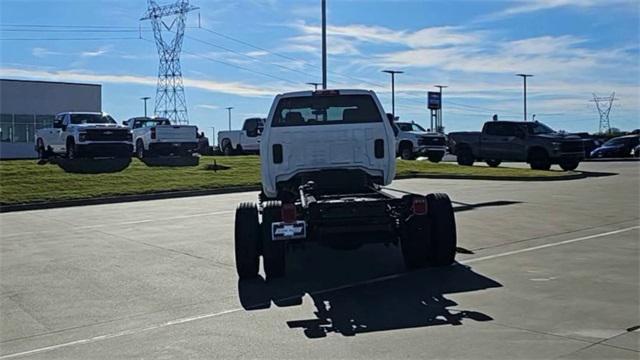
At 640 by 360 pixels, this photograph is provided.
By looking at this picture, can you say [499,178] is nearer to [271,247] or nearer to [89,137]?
[89,137]

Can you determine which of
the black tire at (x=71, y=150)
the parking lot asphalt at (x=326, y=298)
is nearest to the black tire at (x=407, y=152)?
the black tire at (x=71, y=150)

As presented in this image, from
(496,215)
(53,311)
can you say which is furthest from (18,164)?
(53,311)

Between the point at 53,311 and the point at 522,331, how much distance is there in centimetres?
467

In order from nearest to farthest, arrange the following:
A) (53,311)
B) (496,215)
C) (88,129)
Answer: (53,311) < (496,215) < (88,129)

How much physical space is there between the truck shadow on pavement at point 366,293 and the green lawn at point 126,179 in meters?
12.7

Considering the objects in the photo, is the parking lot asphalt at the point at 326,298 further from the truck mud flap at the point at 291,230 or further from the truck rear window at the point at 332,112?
the truck rear window at the point at 332,112

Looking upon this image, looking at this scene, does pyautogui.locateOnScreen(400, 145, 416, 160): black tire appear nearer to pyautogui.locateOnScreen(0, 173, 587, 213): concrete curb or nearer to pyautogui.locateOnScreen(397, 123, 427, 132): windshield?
pyautogui.locateOnScreen(397, 123, 427, 132): windshield

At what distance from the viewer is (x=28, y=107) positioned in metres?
55.8

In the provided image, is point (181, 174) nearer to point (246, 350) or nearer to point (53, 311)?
point (53, 311)

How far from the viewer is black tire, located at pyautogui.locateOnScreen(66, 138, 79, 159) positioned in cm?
2767

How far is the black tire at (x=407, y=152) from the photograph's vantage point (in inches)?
1409

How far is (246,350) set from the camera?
5.95 meters

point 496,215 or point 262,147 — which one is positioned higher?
point 262,147

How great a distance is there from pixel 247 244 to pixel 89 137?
20.5 meters
